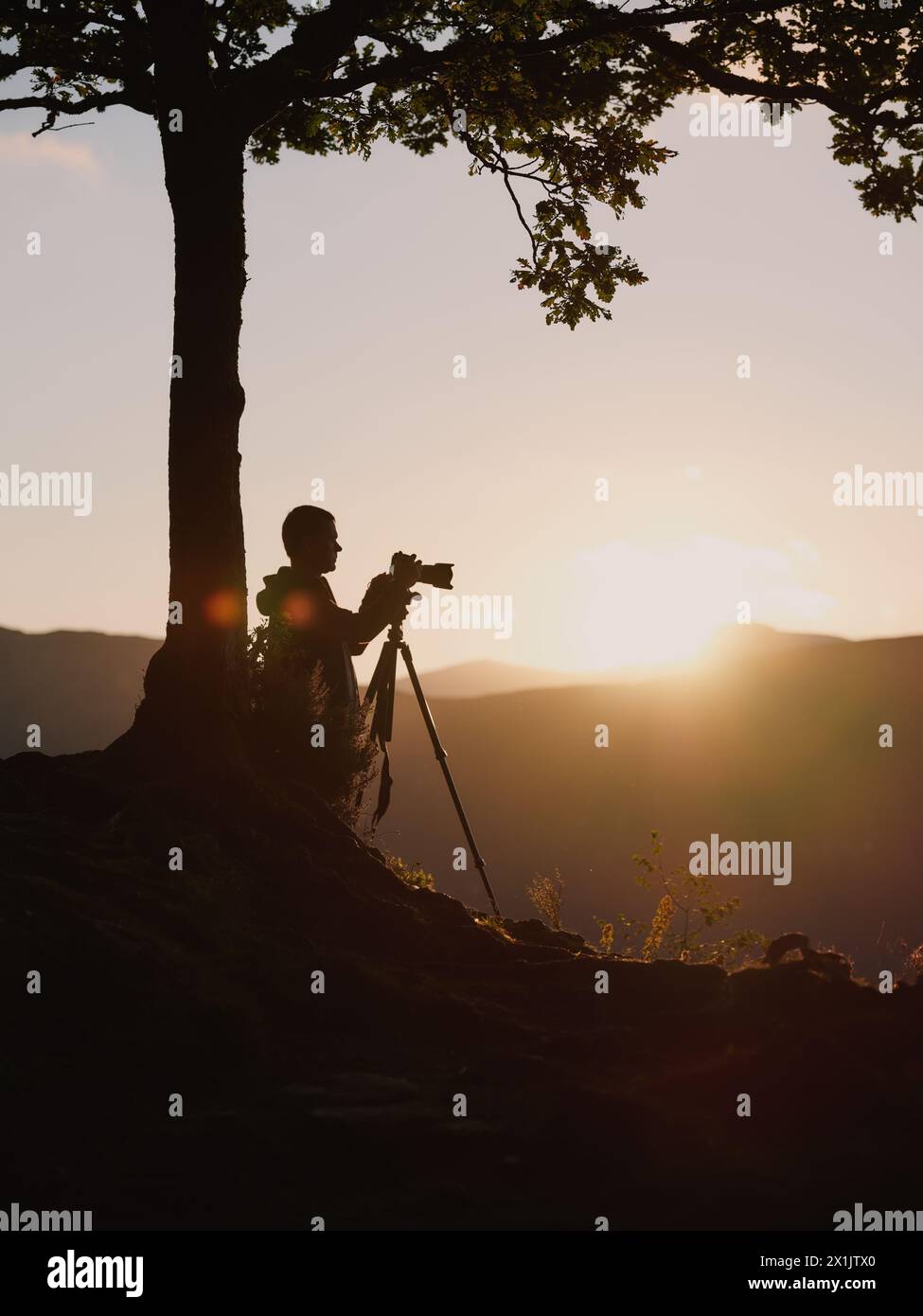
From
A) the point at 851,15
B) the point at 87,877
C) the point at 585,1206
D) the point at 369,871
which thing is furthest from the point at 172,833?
the point at 851,15

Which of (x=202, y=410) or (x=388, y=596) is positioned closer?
(x=202, y=410)

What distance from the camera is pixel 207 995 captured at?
7199mm

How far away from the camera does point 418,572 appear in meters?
11.4

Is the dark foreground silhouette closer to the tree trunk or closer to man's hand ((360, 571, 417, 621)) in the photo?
the tree trunk

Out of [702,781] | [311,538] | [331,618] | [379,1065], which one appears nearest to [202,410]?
[311,538]

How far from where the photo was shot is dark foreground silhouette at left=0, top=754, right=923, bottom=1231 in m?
5.76

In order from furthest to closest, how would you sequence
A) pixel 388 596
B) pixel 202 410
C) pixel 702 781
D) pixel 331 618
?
pixel 702 781 < pixel 331 618 < pixel 388 596 < pixel 202 410

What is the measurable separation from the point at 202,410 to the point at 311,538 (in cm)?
177

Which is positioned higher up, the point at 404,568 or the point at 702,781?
the point at 404,568

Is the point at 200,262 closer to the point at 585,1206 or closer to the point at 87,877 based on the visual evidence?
the point at 87,877

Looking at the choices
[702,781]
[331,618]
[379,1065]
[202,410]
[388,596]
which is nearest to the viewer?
[379,1065]

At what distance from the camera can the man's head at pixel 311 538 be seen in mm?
11453

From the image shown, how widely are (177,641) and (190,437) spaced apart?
1.77 metres

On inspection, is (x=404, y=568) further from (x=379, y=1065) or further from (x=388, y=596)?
(x=379, y=1065)
